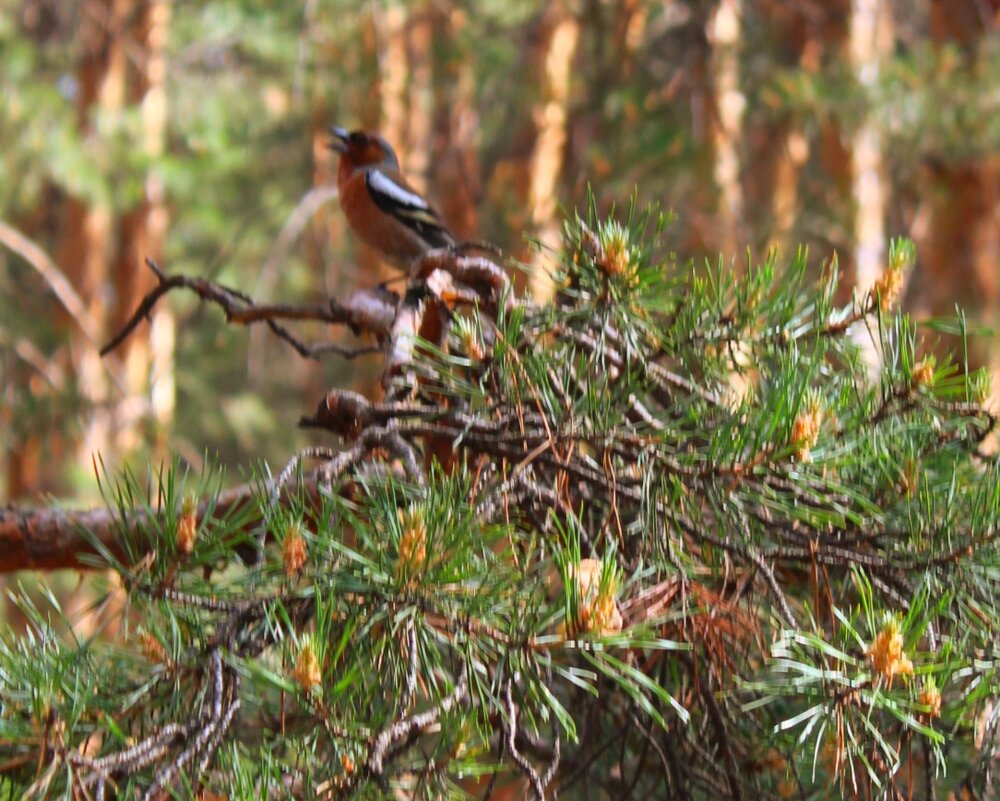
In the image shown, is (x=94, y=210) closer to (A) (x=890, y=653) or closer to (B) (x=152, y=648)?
(B) (x=152, y=648)

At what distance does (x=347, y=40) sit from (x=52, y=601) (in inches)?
281

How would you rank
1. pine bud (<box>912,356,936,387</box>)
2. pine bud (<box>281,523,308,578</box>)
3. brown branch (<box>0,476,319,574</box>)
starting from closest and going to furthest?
1. pine bud (<box>281,523,308,578</box>)
2. pine bud (<box>912,356,936,387</box>)
3. brown branch (<box>0,476,319,574</box>)

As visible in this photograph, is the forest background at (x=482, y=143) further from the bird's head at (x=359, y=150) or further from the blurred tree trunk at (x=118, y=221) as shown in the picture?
the bird's head at (x=359, y=150)

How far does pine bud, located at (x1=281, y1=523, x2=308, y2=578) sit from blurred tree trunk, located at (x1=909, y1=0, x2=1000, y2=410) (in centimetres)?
698

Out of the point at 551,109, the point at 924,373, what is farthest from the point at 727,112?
the point at 924,373

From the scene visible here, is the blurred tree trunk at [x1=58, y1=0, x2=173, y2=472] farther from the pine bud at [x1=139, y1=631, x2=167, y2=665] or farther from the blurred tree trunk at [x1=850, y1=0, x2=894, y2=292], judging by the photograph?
the pine bud at [x1=139, y1=631, x2=167, y2=665]

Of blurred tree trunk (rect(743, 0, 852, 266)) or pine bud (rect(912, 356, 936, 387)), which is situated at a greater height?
blurred tree trunk (rect(743, 0, 852, 266))

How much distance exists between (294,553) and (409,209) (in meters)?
3.90

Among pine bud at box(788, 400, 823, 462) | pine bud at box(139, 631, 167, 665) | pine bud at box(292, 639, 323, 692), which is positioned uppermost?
pine bud at box(788, 400, 823, 462)

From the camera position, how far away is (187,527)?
1.31 m

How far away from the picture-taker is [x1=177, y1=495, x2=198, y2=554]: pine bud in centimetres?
131

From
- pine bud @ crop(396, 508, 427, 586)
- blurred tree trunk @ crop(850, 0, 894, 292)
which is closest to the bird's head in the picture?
blurred tree trunk @ crop(850, 0, 894, 292)

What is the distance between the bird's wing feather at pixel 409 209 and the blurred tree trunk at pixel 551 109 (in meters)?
2.66

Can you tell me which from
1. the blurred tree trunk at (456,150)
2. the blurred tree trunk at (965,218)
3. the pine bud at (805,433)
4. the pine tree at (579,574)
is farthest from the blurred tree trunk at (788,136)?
the pine bud at (805,433)
